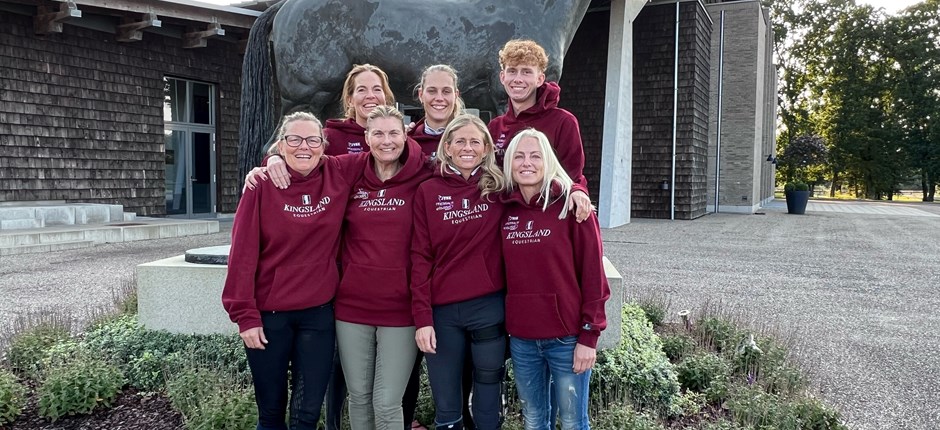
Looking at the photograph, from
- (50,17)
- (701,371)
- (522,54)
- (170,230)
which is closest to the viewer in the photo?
(522,54)

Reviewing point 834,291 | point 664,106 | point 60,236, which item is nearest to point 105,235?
point 60,236

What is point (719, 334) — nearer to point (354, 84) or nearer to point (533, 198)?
point (533, 198)

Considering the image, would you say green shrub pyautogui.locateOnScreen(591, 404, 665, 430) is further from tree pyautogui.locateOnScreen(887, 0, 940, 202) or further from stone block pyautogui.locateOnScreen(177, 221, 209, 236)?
tree pyautogui.locateOnScreen(887, 0, 940, 202)

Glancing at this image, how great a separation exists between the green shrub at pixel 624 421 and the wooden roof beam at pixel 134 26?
1065 centimetres

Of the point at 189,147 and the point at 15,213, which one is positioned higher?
the point at 189,147

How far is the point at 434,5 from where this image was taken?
4.63 m

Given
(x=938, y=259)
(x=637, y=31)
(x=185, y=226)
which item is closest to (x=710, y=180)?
(x=637, y=31)

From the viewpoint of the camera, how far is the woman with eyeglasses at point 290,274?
235cm

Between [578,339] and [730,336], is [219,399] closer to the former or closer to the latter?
[578,339]

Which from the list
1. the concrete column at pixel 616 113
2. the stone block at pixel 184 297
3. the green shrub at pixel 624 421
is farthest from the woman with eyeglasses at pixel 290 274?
the concrete column at pixel 616 113

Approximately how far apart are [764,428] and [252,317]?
2.25 metres

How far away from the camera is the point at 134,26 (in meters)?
11.2

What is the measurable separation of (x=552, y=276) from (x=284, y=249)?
997 millimetres

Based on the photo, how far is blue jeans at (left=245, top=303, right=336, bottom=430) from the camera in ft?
7.87
